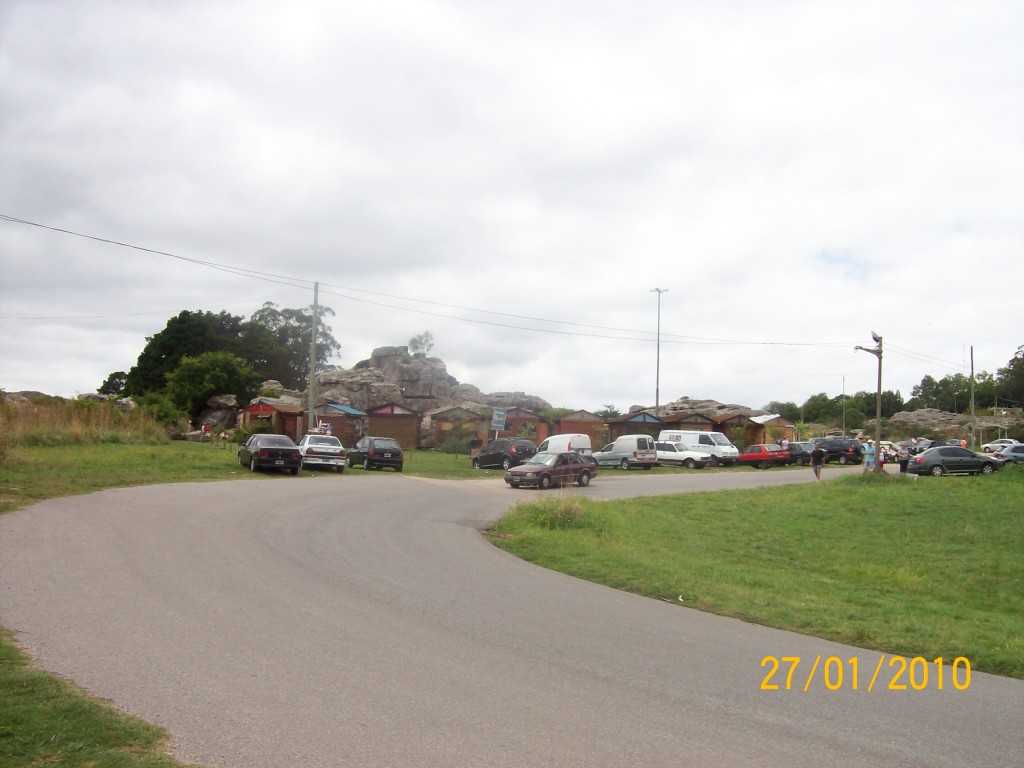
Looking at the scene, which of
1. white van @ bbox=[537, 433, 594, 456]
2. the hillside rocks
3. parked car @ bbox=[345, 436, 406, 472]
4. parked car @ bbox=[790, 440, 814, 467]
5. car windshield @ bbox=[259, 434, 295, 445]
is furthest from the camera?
the hillside rocks

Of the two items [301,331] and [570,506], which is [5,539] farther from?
[301,331]

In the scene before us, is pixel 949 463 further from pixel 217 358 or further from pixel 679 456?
pixel 217 358

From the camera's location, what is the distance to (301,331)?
336 ft

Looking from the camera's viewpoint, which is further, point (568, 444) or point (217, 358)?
point (217, 358)

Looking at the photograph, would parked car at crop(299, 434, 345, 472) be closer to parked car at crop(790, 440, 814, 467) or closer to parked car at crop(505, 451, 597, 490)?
parked car at crop(505, 451, 597, 490)

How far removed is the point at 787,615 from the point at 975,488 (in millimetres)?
25388

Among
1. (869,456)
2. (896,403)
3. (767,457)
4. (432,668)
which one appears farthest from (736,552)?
(896,403)

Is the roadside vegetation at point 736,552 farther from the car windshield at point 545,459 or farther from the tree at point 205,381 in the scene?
the tree at point 205,381

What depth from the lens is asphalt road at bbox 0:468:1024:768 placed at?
5.47 meters

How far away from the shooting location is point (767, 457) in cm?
4806

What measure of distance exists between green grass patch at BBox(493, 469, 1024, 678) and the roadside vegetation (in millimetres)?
53

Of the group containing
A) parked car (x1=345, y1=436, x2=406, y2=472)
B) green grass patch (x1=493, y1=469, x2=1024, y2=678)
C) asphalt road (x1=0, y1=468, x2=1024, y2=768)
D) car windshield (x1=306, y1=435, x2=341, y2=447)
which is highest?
car windshield (x1=306, y1=435, x2=341, y2=447)

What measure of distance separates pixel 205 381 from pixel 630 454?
41254 mm

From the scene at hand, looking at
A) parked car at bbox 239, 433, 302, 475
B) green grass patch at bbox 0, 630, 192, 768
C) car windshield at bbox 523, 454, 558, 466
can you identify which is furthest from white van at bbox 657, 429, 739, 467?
green grass patch at bbox 0, 630, 192, 768
